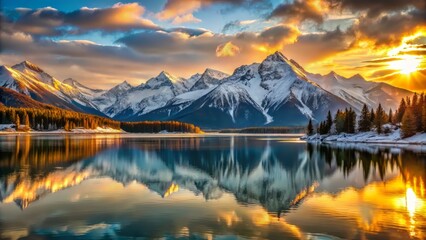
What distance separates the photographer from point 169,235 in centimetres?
2383

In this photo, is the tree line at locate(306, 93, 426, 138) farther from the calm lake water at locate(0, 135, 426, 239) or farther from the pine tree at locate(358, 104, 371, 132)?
the calm lake water at locate(0, 135, 426, 239)

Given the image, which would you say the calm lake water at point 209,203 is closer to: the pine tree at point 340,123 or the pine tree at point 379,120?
the pine tree at point 379,120

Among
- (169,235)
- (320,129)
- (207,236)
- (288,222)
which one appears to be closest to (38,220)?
(169,235)

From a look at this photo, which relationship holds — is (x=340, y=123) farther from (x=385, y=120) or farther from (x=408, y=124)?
(x=408, y=124)

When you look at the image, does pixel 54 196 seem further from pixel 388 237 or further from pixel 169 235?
pixel 388 237

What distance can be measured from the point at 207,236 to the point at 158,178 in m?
27.9

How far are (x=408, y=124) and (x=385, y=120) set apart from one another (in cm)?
2468

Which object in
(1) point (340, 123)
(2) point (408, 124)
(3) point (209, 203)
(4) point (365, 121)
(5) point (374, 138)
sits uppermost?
(4) point (365, 121)

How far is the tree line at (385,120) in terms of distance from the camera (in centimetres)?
13375

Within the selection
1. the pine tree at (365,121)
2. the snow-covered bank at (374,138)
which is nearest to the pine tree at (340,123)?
the snow-covered bank at (374,138)

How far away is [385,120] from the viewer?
518ft

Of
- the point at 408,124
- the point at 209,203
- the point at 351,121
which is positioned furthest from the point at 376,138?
the point at 209,203

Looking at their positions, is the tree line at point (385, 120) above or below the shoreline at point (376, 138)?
above

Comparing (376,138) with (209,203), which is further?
(376,138)
